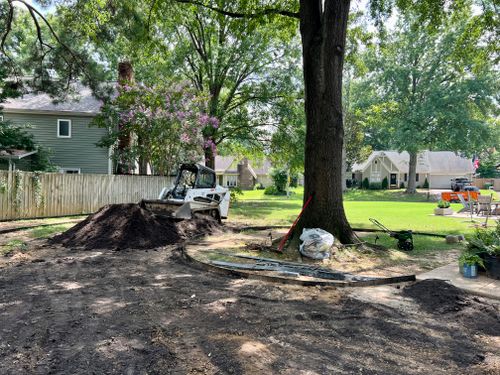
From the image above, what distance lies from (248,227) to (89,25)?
8.19 meters

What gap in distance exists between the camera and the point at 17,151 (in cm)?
1897

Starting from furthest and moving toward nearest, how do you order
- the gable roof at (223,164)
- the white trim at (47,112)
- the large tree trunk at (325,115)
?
the gable roof at (223,164), the white trim at (47,112), the large tree trunk at (325,115)

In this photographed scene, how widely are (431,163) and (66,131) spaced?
51.3 metres

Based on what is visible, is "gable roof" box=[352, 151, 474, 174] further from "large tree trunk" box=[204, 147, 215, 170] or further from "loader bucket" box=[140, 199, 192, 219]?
"loader bucket" box=[140, 199, 192, 219]

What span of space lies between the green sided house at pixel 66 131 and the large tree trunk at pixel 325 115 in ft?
54.9

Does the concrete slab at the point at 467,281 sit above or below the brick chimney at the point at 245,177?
below

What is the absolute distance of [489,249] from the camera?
21.2 feet

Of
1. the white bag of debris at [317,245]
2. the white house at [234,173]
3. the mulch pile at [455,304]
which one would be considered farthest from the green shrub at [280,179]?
the mulch pile at [455,304]

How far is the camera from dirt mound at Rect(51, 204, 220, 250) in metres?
9.52

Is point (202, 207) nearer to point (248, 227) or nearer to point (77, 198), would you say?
point (248, 227)

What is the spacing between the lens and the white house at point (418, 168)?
53875 millimetres

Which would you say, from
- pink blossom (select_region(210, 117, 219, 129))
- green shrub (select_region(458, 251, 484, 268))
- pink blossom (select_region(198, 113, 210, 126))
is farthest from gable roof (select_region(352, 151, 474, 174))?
green shrub (select_region(458, 251, 484, 268))

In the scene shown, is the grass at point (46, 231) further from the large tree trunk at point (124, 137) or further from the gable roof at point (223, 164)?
the gable roof at point (223, 164)

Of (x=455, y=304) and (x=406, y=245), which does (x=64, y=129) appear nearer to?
(x=406, y=245)
